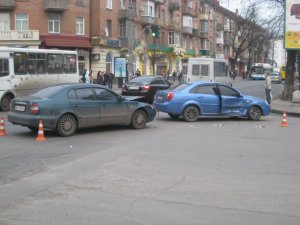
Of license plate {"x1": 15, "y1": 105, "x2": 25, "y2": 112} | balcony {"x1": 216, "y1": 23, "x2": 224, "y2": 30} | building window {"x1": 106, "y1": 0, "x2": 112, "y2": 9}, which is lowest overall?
license plate {"x1": 15, "y1": 105, "x2": 25, "y2": 112}

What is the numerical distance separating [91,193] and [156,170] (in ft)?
6.39

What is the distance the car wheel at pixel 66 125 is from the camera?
43.0ft

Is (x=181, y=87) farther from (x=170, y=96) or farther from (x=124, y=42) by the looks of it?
(x=124, y=42)

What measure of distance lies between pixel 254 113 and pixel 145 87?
25.2ft

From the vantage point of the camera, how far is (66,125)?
13250 millimetres

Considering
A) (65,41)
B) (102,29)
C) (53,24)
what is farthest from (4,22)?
(102,29)

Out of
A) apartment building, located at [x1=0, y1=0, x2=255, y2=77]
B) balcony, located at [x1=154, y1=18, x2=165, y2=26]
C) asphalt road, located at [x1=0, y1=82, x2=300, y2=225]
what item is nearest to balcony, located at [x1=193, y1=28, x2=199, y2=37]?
apartment building, located at [x1=0, y1=0, x2=255, y2=77]

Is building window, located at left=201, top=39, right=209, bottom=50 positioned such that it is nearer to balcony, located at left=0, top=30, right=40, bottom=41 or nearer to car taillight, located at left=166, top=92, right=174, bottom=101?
balcony, located at left=0, top=30, right=40, bottom=41

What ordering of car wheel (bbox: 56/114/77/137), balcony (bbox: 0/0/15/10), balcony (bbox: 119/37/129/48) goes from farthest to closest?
balcony (bbox: 119/37/129/48)
balcony (bbox: 0/0/15/10)
car wheel (bbox: 56/114/77/137)

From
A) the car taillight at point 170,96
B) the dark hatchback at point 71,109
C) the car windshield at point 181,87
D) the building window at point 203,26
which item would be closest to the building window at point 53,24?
the car windshield at point 181,87

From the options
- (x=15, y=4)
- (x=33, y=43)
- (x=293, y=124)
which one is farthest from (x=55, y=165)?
(x=15, y=4)

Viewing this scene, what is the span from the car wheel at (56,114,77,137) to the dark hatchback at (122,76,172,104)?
1135 cm

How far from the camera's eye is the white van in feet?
112

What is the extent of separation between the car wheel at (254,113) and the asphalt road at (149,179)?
15.5 feet
